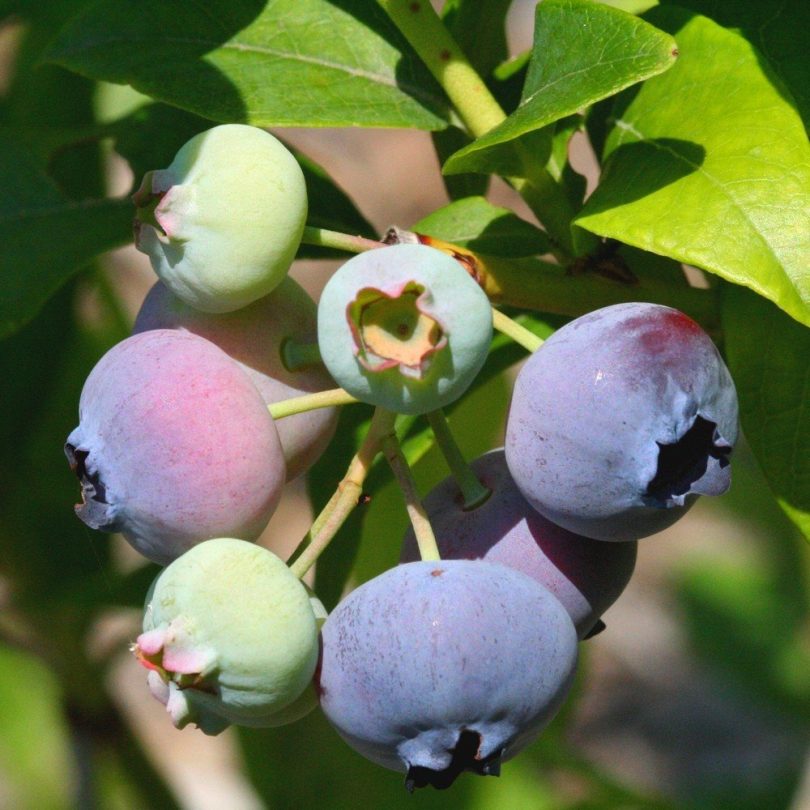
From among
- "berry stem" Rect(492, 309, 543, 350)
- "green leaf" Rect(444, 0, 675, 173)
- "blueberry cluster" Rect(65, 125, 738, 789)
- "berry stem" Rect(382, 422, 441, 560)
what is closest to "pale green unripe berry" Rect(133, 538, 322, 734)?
"blueberry cluster" Rect(65, 125, 738, 789)

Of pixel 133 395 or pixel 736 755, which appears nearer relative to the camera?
pixel 133 395

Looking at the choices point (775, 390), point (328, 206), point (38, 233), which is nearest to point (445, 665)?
point (775, 390)

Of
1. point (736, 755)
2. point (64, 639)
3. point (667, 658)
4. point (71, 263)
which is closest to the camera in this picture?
point (71, 263)

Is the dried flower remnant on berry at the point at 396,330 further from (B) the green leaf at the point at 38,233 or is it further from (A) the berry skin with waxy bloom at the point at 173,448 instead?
(B) the green leaf at the point at 38,233

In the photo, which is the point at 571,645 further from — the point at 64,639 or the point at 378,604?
the point at 64,639

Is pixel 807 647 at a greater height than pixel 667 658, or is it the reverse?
pixel 807 647

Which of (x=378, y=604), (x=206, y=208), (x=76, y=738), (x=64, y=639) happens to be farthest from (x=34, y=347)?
(x=378, y=604)

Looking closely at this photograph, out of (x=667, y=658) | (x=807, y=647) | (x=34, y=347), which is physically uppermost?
(x=34, y=347)

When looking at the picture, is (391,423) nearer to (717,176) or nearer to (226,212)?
(226,212)
